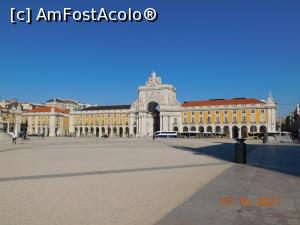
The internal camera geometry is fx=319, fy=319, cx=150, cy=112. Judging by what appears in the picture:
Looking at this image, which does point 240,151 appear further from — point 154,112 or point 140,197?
point 154,112

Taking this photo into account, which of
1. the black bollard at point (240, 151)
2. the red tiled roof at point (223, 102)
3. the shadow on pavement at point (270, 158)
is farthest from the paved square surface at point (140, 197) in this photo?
the red tiled roof at point (223, 102)

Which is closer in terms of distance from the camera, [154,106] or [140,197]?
[140,197]

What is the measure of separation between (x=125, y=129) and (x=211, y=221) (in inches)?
4282

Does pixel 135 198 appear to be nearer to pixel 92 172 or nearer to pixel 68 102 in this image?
pixel 92 172

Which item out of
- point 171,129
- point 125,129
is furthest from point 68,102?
point 171,129

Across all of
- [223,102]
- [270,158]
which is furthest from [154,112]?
[270,158]

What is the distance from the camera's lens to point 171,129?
327 feet
